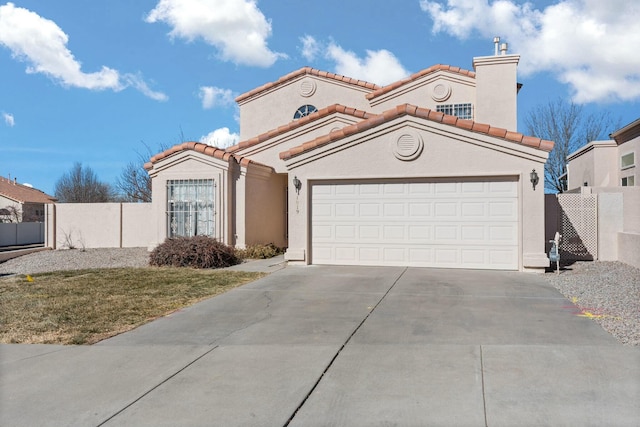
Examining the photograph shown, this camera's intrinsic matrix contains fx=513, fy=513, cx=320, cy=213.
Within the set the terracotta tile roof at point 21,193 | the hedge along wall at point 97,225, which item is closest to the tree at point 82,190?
the terracotta tile roof at point 21,193

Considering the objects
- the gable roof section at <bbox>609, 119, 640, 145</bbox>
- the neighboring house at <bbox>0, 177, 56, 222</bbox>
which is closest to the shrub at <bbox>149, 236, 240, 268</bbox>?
the gable roof section at <bbox>609, 119, 640, 145</bbox>

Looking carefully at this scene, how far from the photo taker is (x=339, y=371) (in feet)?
17.4

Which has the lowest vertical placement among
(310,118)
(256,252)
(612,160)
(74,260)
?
(74,260)

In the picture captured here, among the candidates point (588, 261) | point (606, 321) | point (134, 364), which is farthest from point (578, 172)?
point (134, 364)

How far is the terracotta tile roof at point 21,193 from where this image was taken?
143 feet

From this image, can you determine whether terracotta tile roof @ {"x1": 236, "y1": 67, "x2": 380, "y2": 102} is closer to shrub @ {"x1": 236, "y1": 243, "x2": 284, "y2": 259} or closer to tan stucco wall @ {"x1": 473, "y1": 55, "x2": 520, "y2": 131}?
tan stucco wall @ {"x1": 473, "y1": 55, "x2": 520, "y2": 131}

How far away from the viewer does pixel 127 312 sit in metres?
8.39

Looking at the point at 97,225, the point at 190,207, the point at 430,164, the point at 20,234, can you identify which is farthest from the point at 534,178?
the point at 20,234

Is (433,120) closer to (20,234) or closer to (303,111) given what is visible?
(303,111)

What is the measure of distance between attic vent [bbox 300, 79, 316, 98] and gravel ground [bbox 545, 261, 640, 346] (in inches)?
510

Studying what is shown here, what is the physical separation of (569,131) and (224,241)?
2817 centimetres

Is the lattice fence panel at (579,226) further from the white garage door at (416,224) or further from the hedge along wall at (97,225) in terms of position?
the hedge along wall at (97,225)

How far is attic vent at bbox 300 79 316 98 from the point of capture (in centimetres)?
2239

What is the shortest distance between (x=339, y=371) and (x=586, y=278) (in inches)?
332
